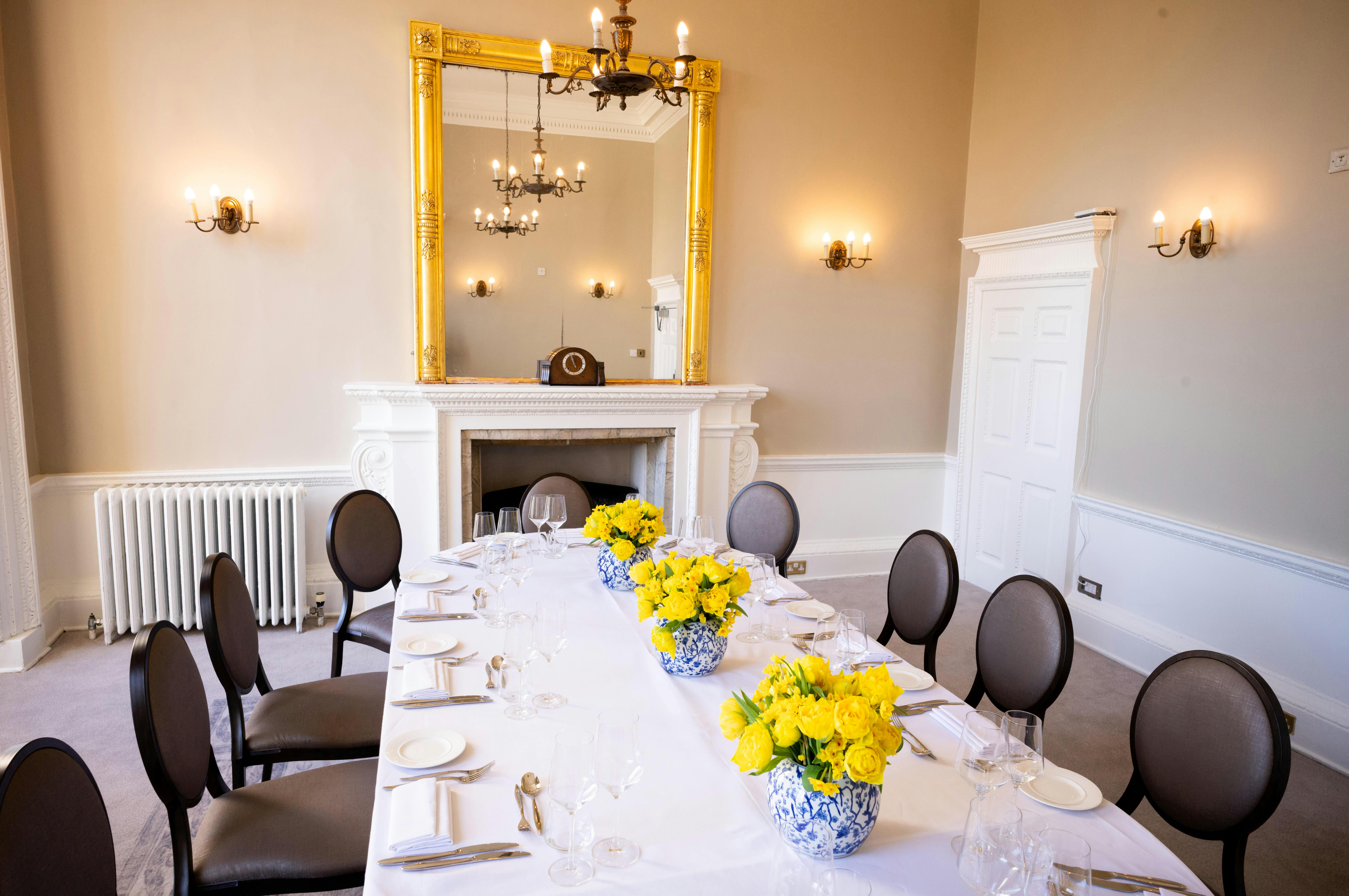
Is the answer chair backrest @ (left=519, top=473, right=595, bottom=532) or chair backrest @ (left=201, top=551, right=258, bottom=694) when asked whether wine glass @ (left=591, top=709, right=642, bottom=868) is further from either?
chair backrest @ (left=519, top=473, right=595, bottom=532)

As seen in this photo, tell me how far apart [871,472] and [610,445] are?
5.85 feet

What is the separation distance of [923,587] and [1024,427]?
2.36m

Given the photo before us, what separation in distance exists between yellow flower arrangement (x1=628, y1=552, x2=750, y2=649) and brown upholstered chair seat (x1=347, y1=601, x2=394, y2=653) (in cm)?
143

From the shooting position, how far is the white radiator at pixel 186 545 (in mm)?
3943

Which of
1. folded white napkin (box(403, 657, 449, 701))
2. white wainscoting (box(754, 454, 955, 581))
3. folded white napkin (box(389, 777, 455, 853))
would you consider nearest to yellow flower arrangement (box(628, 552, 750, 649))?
folded white napkin (box(403, 657, 449, 701))

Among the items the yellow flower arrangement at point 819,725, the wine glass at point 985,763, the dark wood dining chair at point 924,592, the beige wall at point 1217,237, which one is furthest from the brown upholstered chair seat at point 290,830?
the beige wall at point 1217,237

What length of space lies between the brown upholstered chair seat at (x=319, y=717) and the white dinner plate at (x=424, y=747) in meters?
0.53

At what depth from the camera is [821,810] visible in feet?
4.26

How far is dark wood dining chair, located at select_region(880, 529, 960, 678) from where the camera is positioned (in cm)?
273

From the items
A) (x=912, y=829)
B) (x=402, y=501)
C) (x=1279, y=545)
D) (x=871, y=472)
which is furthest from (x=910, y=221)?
(x=912, y=829)

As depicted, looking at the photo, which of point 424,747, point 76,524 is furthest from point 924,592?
point 76,524

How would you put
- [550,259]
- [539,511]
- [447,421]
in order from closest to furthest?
[539,511], [447,421], [550,259]

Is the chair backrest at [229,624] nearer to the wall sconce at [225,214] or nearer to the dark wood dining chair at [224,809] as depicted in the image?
the dark wood dining chair at [224,809]

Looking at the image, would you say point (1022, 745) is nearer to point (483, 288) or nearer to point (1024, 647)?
point (1024, 647)
